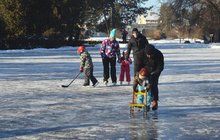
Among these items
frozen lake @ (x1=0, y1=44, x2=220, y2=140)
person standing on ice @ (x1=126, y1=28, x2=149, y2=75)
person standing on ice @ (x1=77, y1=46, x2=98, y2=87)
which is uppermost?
person standing on ice @ (x1=126, y1=28, x2=149, y2=75)

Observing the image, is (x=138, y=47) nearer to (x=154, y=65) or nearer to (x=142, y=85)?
(x=154, y=65)

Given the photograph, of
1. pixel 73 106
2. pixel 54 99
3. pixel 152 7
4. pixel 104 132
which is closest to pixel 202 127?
pixel 104 132

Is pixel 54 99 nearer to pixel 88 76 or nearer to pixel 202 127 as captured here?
pixel 88 76

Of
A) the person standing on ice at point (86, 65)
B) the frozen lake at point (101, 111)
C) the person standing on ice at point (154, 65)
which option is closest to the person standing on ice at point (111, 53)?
the frozen lake at point (101, 111)

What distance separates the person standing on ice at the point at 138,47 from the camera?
12344mm

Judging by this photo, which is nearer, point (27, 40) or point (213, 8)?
point (27, 40)

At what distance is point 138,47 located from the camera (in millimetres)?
13430

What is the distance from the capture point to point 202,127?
936 cm

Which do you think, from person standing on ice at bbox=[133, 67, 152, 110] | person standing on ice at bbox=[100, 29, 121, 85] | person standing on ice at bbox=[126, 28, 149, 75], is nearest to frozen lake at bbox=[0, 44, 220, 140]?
person standing on ice at bbox=[133, 67, 152, 110]

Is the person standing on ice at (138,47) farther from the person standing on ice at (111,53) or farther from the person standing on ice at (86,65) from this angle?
the person standing on ice at (111,53)

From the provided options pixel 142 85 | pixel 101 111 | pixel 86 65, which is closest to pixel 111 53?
pixel 86 65

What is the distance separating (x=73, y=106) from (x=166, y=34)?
3789 inches

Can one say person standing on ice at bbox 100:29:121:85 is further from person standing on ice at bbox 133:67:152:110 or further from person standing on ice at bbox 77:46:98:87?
person standing on ice at bbox 133:67:152:110

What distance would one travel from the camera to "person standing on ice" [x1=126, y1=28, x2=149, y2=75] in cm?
1234
